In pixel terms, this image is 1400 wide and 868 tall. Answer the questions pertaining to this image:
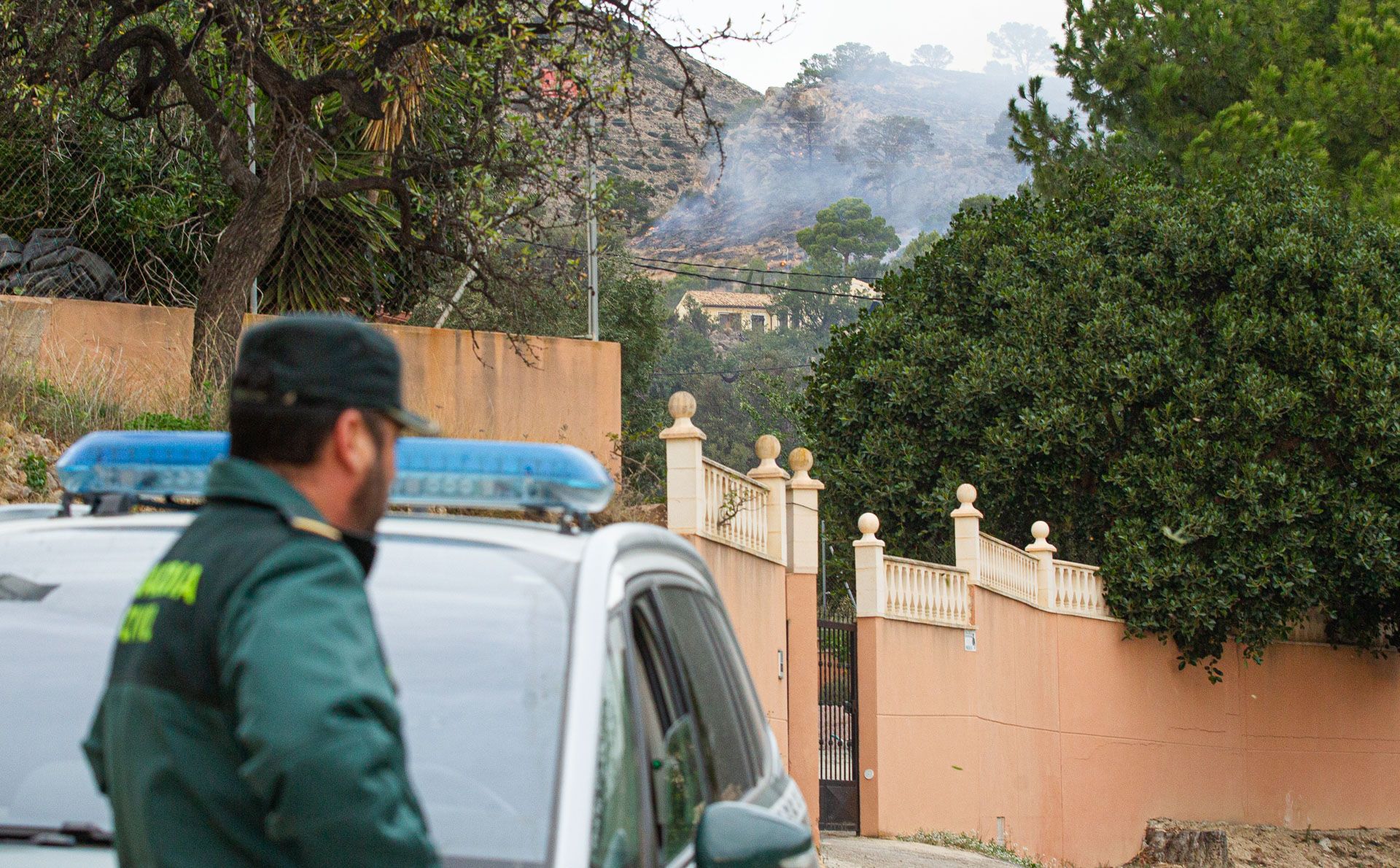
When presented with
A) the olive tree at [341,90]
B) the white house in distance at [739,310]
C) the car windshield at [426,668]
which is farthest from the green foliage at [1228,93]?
the white house in distance at [739,310]

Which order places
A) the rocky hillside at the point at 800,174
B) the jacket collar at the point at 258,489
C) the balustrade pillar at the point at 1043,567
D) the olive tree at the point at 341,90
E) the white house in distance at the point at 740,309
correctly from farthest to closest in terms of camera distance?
the rocky hillside at the point at 800,174
the white house in distance at the point at 740,309
the balustrade pillar at the point at 1043,567
the olive tree at the point at 341,90
the jacket collar at the point at 258,489

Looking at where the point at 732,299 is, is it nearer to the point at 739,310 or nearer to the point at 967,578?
the point at 739,310

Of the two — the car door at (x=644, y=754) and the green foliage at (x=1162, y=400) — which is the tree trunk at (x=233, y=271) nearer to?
the car door at (x=644, y=754)

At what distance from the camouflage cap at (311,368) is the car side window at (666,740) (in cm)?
106

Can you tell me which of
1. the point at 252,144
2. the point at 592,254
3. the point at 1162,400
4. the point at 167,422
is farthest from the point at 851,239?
the point at 167,422

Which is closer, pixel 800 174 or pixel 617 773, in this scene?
pixel 617 773

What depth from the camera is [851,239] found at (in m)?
113

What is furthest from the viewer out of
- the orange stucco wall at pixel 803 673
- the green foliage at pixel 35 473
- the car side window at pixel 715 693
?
the orange stucco wall at pixel 803 673

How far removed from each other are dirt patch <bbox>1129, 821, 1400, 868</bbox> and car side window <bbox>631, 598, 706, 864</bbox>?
57.6 feet

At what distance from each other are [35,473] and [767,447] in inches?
244

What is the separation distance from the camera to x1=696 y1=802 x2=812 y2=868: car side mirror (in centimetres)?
244

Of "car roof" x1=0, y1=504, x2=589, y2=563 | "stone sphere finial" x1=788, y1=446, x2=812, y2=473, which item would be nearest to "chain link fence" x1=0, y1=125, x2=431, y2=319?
"stone sphere finial" x1=788, y1=446, x2=812, y2=473

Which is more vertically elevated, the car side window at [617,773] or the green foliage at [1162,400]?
the green foliage at [1162,400]

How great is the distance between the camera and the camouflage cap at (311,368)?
6.00 feet
